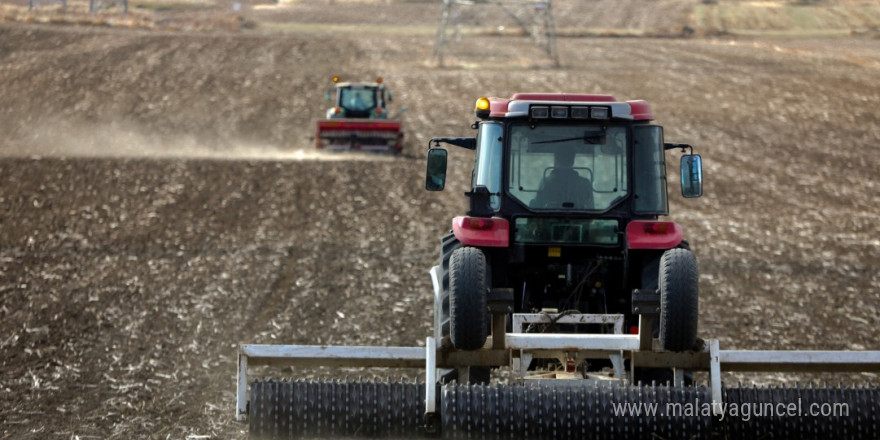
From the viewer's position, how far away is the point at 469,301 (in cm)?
674

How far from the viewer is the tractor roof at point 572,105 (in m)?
7.75

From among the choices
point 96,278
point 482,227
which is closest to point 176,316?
point 96,278

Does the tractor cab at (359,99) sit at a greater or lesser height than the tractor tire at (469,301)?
greater

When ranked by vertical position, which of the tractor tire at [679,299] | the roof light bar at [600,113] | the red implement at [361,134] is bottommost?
the tractor tire at [679,299]

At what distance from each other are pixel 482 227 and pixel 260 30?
43.4 m

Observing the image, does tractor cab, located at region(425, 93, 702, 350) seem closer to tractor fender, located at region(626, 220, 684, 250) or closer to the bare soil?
tractor fender, located at region(626, 220, 684, 250)

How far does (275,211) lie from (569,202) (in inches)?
396

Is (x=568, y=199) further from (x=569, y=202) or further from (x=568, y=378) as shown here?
(x=568, y=378)

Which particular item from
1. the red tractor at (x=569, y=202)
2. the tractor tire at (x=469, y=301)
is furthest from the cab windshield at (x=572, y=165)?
the tractor tire at (x=469, y=301)

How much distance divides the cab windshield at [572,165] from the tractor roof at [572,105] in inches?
5.6

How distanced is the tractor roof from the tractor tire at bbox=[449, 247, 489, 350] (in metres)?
1.40

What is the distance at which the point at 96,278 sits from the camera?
43.1ft

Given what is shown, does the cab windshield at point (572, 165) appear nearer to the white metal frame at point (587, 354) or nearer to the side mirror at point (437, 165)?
the side mirror at point (437, 165)

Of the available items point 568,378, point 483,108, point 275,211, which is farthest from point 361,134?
point 568,378
